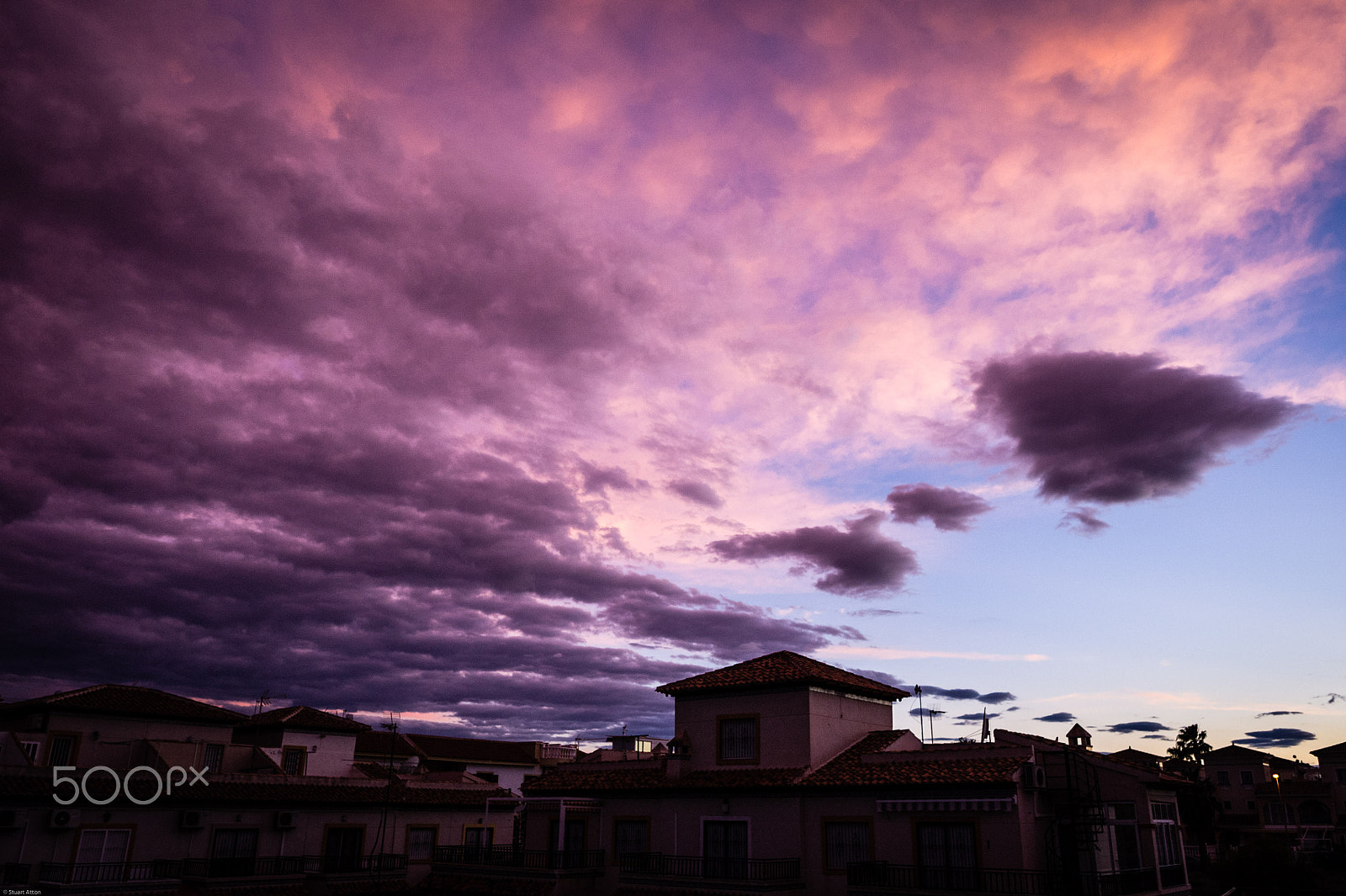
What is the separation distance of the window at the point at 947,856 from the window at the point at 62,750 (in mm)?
42100

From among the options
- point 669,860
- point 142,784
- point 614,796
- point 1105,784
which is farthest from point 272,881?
point 1105,784

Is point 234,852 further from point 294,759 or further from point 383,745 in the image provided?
point 383,745

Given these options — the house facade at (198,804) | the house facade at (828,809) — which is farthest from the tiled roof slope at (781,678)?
the house facade at (198,804)

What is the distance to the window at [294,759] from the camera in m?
52.4

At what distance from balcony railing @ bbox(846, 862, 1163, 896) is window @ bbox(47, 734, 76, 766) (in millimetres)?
39815

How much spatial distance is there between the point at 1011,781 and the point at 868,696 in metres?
12.2

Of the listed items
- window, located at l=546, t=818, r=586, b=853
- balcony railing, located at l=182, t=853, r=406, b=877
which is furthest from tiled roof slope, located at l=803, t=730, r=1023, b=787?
balcony railing, located at l=182, t=853, r=406, b=877

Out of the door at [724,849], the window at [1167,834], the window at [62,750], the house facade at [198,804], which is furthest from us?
the window at [62,750]

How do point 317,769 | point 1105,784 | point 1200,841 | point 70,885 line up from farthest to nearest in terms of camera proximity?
point 1200,841 < point 317,769 < point 70,885 < point 1105,784

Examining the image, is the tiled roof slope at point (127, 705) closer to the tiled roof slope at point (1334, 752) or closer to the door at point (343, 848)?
the door at point (343, 848)

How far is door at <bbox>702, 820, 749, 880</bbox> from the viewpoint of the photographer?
33031 mm

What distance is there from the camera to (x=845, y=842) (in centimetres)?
3083

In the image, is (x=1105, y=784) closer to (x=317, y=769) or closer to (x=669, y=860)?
(x=669, y=860)

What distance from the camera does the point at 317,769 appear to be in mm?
54125
